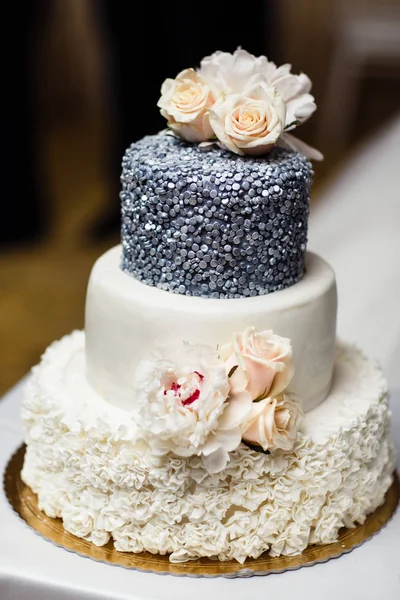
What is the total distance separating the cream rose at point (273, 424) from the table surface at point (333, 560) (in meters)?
0.26

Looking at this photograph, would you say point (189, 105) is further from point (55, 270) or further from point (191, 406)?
point (55, 270)

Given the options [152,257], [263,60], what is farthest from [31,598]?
[263,60]

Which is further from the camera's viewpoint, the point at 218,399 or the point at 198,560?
the point at 198,560

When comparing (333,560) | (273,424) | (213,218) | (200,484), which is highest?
(213,218)

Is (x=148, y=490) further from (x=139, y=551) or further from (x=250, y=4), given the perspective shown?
A: (x=250, y=4)

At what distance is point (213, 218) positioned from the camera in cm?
151

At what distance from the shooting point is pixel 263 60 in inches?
63.9

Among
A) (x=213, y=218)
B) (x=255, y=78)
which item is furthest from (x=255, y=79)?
(x=213, y=218)

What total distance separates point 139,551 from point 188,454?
27 cm

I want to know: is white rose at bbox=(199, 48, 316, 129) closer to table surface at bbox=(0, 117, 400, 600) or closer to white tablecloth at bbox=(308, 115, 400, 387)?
table surface at bbox=(0, 117, 400, 600)

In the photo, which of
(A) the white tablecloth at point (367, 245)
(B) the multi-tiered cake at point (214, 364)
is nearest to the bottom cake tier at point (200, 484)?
(B) the multi-tiered cake at point (214, 364)

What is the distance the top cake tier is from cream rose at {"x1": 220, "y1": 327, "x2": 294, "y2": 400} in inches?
4.8

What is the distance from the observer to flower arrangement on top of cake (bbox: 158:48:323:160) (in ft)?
5.06

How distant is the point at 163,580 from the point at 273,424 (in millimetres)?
346
